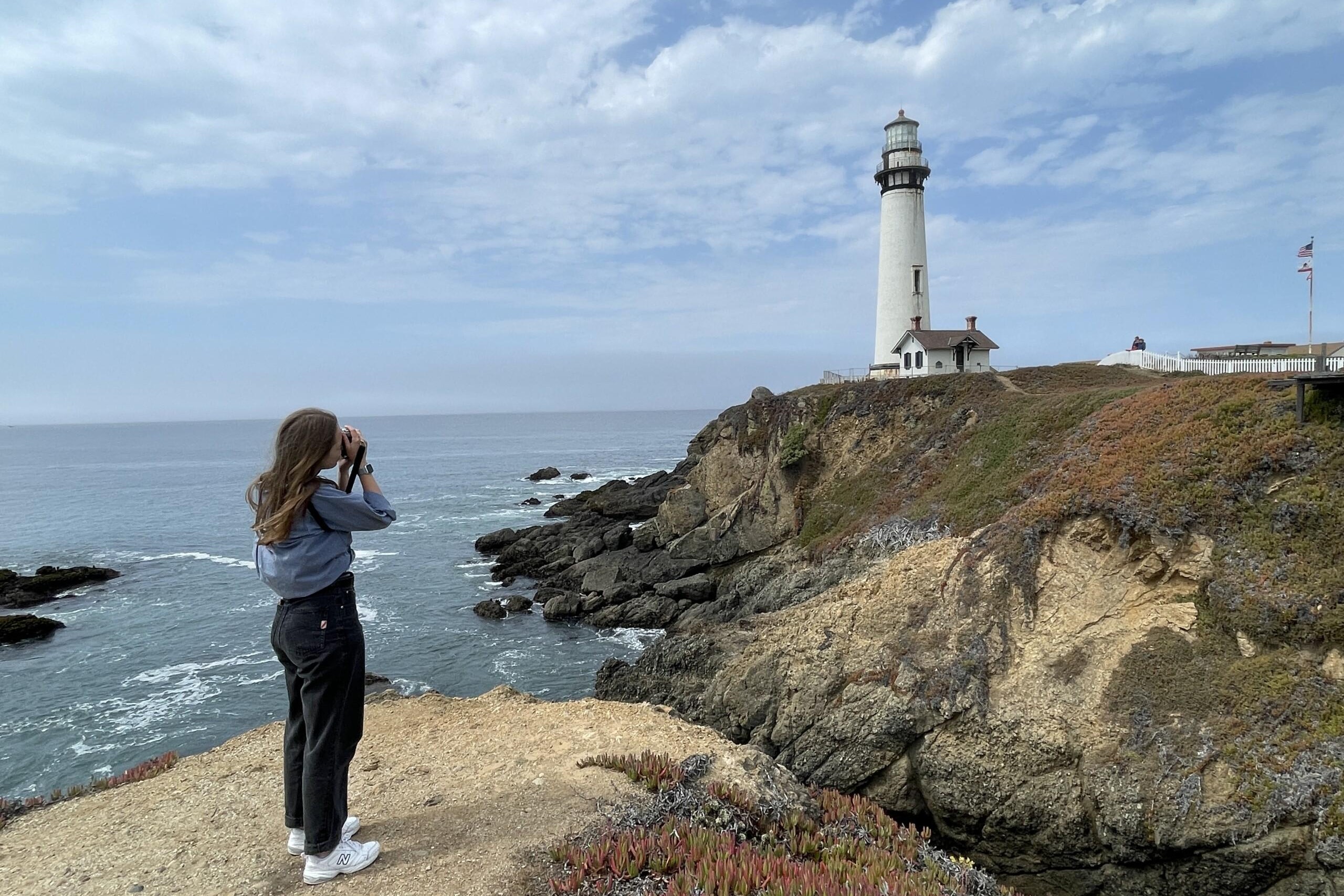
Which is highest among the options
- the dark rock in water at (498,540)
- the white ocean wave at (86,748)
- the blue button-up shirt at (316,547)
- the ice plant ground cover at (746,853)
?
the blue button-up shirt at (316,547)

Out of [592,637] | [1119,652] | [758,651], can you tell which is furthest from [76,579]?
[1119,652]

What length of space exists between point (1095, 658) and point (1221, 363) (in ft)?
60.6

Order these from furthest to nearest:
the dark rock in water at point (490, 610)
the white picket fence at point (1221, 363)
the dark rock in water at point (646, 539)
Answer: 1. the dark rock in water at point (646, 539)
2. the dark rock in water at point (490, 610)
3. the white picket fence at point (1221, 363)

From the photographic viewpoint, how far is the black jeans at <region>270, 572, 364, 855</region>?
16.1ft

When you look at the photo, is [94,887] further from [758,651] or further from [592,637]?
[592,637]

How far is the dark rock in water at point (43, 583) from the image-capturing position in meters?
31.2

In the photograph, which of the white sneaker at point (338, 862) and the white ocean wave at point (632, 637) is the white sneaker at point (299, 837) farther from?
the white ocean wave at point (632, 637)

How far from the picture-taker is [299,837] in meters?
5.54

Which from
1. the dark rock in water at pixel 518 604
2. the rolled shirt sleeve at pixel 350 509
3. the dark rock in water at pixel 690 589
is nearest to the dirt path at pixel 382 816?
the rolled shirt sleeve at pixel 350 509

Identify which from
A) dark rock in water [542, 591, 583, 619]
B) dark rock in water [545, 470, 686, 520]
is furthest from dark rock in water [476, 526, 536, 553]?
dark rock in water [542, 591, 583, 619]

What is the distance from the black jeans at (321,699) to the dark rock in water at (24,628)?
96.7 feet

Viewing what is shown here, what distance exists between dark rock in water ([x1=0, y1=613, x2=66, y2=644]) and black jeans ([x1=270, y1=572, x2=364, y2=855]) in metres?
29.5

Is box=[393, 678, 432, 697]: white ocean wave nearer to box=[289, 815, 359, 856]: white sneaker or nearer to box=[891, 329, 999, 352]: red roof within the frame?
box=[289, 815, 359, 856]: white sneaker

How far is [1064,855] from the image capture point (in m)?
11.7
